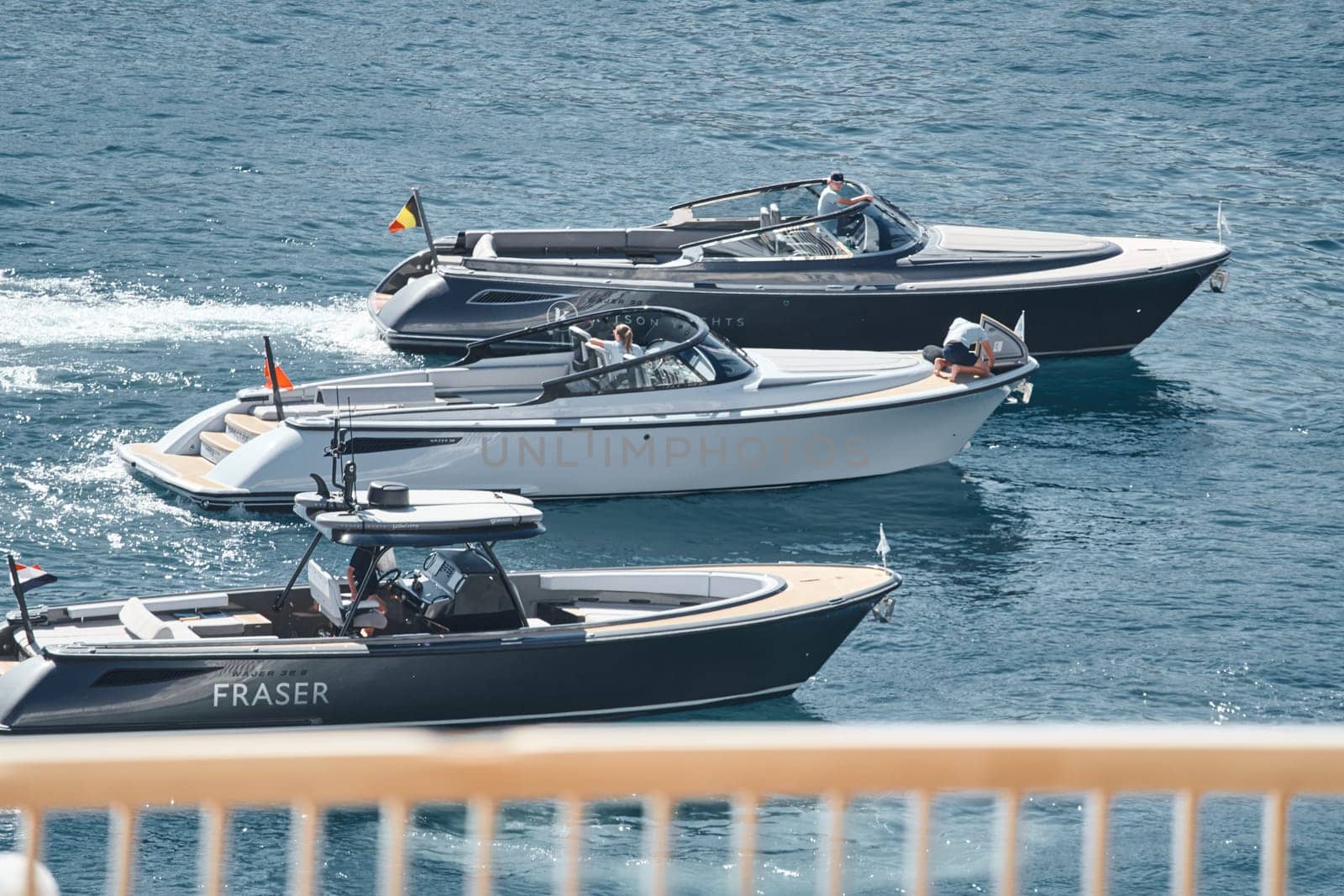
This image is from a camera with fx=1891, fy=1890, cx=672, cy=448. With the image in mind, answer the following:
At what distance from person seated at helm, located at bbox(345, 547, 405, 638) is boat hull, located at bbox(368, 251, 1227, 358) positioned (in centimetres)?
965

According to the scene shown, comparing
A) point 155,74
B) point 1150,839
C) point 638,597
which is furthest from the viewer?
point 155,74

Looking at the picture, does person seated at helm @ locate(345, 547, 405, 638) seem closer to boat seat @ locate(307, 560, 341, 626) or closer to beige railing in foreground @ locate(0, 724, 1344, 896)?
boat seat @ locate(307, 560, 341, 626)

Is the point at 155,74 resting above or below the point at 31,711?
above

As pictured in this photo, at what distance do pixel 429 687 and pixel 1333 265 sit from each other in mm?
19684

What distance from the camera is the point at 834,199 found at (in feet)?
75.5

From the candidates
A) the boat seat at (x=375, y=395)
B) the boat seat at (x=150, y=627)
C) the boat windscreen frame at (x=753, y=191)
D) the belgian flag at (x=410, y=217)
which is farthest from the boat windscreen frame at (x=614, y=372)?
the boat seat at (x=150, y=627)

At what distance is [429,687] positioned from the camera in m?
12.7

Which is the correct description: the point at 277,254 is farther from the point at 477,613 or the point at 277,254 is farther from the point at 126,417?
the point at 477,613

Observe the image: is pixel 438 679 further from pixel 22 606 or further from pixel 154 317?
pixel 154 317

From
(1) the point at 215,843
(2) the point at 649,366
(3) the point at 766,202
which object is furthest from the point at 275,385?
(1) the point at 215,843

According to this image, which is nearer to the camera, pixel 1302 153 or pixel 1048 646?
pixel 1048 646

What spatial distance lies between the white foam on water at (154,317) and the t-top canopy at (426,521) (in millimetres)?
10332

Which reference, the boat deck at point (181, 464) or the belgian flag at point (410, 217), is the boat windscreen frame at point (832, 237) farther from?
the boat deck at point (181, 464)

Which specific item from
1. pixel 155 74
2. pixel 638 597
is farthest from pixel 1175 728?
pixel 155 74
